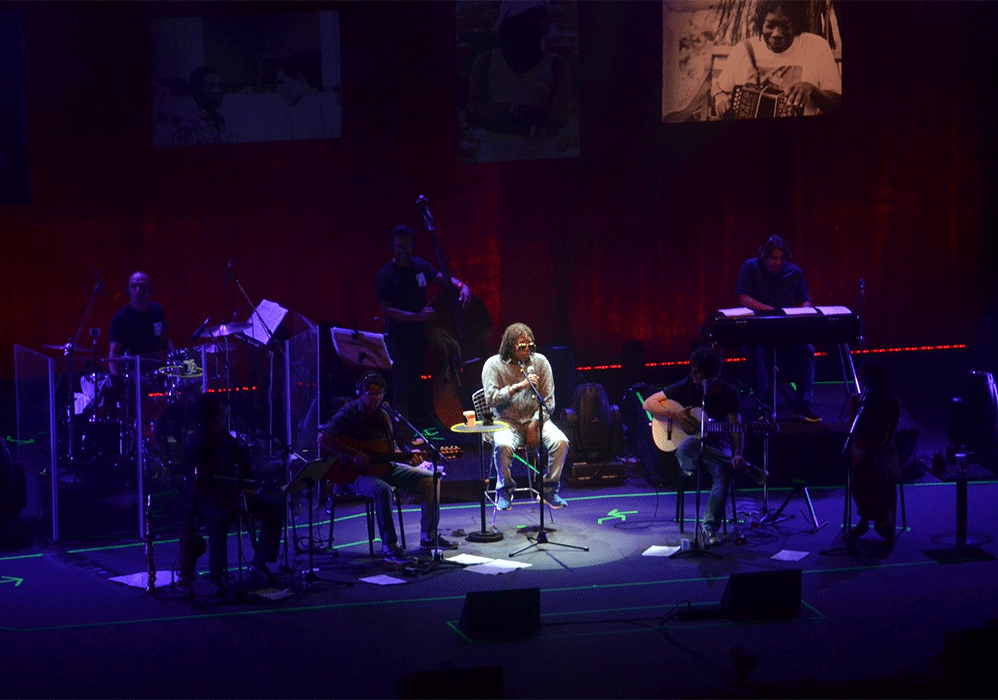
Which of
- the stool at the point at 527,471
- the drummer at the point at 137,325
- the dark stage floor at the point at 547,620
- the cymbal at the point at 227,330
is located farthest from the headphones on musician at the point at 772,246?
the drummer at the point at 137,325

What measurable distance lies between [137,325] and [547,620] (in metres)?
5.22

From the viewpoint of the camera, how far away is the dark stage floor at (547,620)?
19.7ft

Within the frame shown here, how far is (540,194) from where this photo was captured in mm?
12156

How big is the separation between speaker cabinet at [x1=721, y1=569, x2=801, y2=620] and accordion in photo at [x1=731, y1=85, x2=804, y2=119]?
21.2ft

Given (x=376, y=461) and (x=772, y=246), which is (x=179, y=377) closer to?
(x=376, y=461)

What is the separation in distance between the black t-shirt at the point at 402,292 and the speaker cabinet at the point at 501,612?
430 centimetres

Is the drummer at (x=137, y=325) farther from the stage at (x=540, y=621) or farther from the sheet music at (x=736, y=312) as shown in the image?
the sheet music at (x=736, y=312)

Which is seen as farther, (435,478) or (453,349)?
(453,349)

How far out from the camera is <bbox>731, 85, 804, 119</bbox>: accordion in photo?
12.2m

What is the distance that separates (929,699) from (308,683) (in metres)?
2.99

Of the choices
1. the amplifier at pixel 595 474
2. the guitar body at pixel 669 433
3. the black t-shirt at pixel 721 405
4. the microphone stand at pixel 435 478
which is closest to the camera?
the microphone stand at pixel 435 478

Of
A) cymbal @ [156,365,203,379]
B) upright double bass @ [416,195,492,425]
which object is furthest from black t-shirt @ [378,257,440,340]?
cymbal @ [156,365,203,379]

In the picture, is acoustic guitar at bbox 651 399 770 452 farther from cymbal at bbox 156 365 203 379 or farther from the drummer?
the drummer

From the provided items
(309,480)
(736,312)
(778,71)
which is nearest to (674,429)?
(736,312)
